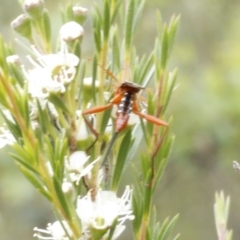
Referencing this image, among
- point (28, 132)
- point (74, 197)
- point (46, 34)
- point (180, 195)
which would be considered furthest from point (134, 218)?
point (180, 195)

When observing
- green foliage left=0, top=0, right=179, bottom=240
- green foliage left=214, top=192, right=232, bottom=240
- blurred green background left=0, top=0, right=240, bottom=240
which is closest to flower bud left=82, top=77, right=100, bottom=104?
green foliage left=0, top=0, right=179, bottom=240

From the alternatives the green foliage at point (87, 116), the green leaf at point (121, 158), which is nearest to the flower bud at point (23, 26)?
the green foliage at point (87, 116)

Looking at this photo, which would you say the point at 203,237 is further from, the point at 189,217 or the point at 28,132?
the point at 28,132

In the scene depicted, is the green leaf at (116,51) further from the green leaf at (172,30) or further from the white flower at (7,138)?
the white flower at (7,138)

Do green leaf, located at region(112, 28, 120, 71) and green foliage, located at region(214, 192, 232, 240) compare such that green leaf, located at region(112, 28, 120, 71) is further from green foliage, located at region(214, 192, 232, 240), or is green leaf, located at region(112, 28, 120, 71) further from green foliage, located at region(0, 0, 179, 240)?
green foliage, located at region(214, 192, 232, 240)

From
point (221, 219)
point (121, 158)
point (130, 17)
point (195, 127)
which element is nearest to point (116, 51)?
point (130, 17)
